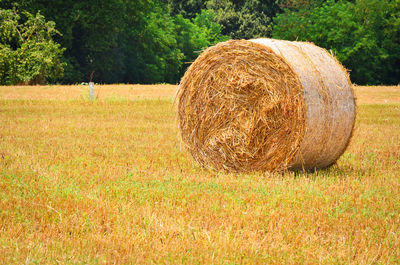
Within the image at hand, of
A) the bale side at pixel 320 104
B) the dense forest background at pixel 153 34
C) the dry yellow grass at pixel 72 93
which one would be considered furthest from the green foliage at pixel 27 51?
the bale side at pixel 320 104

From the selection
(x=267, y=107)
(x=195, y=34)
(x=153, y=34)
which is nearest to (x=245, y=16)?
(x=195, y=34)

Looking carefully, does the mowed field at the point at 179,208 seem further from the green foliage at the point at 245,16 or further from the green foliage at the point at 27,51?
the green foliage at the point at 245,16

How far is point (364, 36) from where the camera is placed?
157 feet

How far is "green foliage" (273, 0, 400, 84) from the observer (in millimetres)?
47562

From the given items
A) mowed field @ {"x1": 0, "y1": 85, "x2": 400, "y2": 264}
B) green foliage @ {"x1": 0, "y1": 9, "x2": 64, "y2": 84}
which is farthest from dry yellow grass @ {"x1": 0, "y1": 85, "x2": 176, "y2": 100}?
mowed field @ {"x1": 0, "y1": 85, "x2": 400, "y2": 264}

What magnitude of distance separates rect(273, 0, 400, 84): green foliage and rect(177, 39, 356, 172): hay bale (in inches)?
1532

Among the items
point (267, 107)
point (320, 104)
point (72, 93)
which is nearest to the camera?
point (320, 104)

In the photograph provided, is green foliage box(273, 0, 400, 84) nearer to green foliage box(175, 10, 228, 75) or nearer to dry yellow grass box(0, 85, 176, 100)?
green foliage box(175, 10, 228, 75)

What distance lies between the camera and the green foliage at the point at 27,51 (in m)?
33.1

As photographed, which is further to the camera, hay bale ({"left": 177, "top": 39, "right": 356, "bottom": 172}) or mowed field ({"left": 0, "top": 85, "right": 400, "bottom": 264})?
hay bale ({"left": 177, "top": 39, "right": 356, "bottom": 172})

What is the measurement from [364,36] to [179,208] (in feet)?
145

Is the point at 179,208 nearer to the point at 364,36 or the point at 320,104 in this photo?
the point at 320,104

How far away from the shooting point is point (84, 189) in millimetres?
7617

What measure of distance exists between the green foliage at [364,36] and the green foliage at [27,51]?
2278 centimetres
